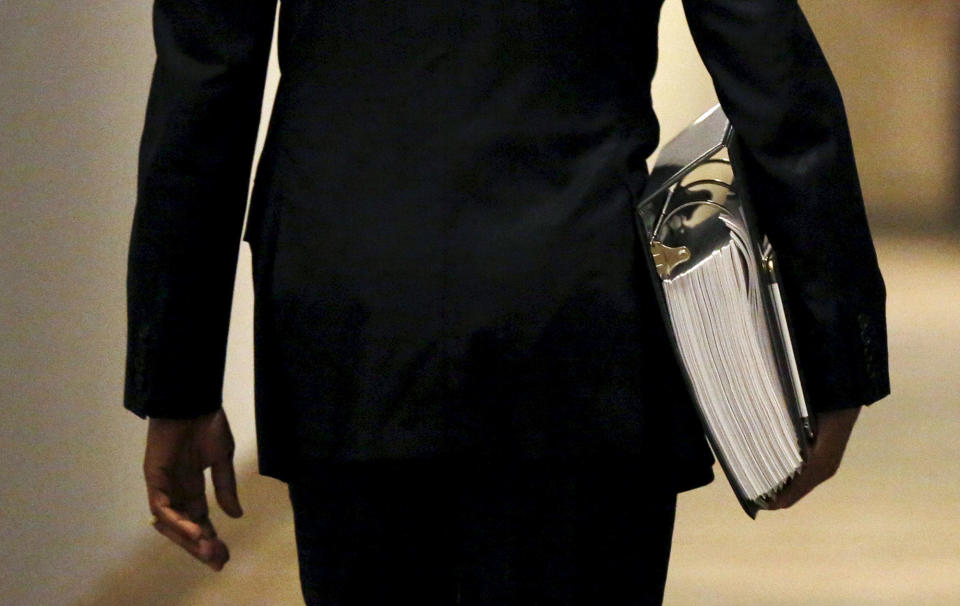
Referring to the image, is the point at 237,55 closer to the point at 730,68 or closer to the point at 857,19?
the point at 730,68

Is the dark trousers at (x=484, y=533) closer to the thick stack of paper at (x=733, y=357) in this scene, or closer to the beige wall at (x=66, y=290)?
the thick stack of paper at (x=733, y=357)

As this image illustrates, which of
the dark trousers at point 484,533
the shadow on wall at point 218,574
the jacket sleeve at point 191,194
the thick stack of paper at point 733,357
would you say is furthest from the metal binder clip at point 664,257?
the shadow on wall at point 218,574

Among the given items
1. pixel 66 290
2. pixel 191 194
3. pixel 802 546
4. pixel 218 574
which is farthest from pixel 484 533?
pixel 802 546

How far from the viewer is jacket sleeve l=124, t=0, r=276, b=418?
0.82 metres

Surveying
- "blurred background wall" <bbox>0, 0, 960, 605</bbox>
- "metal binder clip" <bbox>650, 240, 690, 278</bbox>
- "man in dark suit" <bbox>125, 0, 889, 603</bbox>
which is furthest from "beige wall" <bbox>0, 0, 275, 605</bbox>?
"metal binder clip" <bbox>650, 240, 690, 278</bbox>

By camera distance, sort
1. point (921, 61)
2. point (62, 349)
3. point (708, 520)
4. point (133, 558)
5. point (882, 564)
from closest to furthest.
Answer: point (62, 349) → point (133, 558) → point (882, 564) → point (708, 520) → point (921, 61)

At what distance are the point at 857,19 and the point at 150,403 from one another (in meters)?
7.06

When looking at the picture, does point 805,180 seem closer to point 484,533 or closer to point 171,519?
point 484,533

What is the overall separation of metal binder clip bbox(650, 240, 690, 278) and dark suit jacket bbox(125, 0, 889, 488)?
0.4 inches

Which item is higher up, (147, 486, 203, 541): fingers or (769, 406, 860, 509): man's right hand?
(769, 406, 860, 509): man's right hand

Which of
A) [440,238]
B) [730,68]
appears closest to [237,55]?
[440,238]

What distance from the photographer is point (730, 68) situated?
79cm

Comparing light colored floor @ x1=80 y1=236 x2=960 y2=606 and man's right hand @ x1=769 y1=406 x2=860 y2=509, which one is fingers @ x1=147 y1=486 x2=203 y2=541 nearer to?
man's right hand @ x1=769 y1=406 x2=860 y2=509

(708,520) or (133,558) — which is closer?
(133,558)
